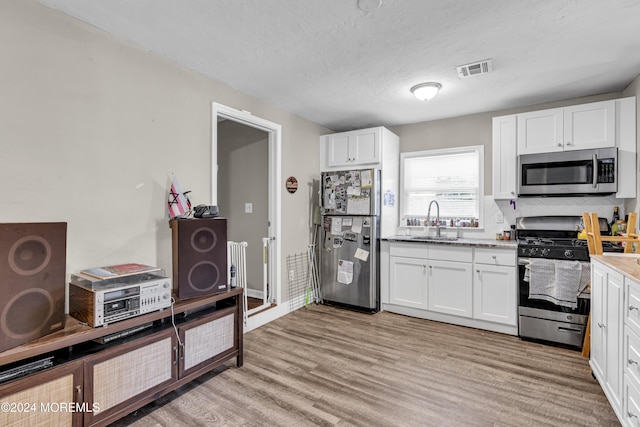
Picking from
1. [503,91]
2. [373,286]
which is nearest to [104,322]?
[373,286]

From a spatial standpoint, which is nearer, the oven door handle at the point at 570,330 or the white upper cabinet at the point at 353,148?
the oven door handle at the point at 570,330

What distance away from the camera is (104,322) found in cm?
170

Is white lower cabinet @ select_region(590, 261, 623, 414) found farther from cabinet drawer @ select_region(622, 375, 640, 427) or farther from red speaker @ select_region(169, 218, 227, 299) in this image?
red speaker @ select_region(169, 218, 227, 299)

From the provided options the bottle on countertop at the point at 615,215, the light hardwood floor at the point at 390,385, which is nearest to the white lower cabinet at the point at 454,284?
the light hardwood floor at the point at 390,385

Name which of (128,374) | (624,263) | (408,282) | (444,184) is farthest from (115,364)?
(444,184)

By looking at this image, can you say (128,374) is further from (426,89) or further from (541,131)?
(541,131)

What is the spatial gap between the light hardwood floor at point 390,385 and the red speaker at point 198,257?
70 cm

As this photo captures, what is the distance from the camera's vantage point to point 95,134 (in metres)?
2.08

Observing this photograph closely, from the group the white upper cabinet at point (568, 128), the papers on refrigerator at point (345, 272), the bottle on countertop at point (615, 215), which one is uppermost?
the white upper cabinet at point (568, 128)

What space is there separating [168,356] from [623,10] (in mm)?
3515

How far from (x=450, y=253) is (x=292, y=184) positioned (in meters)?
1.98

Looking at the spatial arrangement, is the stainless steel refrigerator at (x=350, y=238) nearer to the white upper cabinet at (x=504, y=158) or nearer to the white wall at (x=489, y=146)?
the white wall at (x=489, y=146)

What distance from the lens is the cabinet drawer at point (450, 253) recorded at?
3337mm

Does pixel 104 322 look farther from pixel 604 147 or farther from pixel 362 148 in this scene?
pixel 604 147
